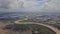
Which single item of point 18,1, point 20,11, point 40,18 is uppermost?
point 18,1

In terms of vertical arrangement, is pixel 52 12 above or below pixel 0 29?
above

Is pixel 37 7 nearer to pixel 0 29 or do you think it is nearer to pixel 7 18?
pixel 7 18

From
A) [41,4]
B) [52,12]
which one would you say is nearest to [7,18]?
[41,4]

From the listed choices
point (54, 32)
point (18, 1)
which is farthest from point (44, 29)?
point (18, 1)

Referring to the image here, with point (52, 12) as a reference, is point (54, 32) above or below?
below

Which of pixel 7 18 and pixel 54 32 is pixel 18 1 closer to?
pixel 7 18

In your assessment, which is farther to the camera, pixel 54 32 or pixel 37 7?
pixel 37 7

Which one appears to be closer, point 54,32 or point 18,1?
point 54,32

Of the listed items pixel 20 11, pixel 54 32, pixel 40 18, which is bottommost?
pixel 54 32

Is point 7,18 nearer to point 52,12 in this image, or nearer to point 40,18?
point 40,18
